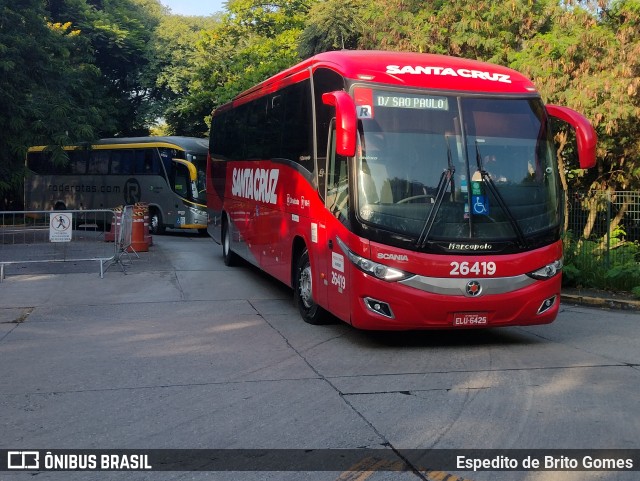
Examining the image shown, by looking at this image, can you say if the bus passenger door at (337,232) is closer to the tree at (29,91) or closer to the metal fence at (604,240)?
the metal fence at (604,240)

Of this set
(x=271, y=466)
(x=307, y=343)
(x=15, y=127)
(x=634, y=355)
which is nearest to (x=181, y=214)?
(x=15, y=127)

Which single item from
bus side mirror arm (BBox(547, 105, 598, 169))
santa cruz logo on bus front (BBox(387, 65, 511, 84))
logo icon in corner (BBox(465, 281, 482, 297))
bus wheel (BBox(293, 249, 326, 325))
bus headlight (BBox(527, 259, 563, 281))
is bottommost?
bus wheel (BBox(293, 249, 326, 325))

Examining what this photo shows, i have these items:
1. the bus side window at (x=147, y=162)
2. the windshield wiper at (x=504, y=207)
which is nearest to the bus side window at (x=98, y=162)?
the bus side window at (x=147, y=162)

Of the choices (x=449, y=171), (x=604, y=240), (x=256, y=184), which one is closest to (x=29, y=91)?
(x=256, y=184)

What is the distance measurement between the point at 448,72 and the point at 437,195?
1593mm

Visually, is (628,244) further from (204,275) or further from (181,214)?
(181,214)

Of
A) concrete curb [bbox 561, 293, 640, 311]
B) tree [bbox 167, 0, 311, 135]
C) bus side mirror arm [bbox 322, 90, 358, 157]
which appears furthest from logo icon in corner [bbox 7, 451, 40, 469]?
tree [bbox 167, 0, 311, 135]

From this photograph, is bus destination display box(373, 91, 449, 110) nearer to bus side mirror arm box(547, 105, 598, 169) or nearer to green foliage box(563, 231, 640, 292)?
bus side mirror arm box(547, 105, 598, 169)

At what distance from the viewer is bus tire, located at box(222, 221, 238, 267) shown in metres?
16.8

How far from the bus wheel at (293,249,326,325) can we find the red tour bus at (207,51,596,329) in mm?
665

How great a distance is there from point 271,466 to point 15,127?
826 inches

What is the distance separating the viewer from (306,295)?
10383 mm

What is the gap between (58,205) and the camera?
32.4 metres

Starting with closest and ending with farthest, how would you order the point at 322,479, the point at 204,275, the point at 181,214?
the point at 322,479 < the point at 204,275 < the point at 181,214
